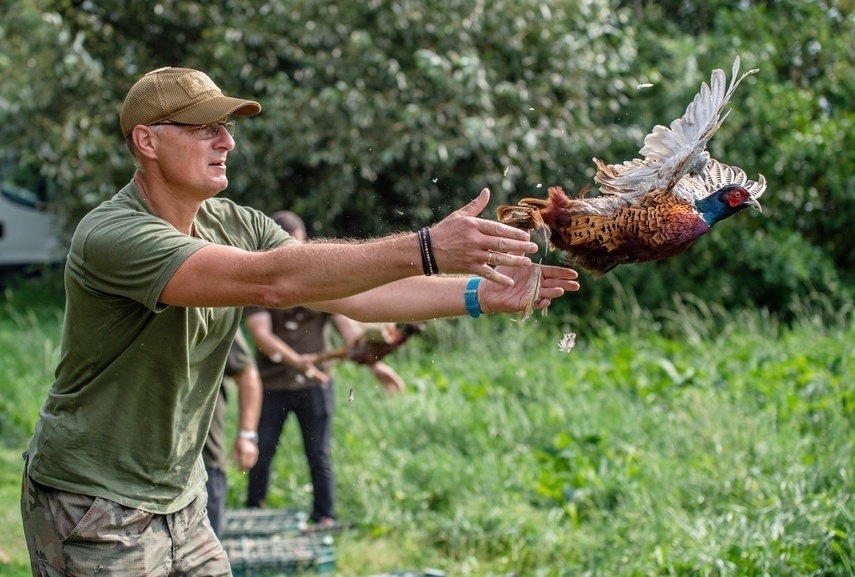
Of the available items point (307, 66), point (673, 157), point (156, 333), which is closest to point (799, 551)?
point (673, 157)

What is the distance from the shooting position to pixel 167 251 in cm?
254

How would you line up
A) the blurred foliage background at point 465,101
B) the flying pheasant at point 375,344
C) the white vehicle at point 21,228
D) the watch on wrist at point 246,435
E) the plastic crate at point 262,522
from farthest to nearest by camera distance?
the white vehicle at point 21,228 < the blurred foliage background at point 465,101 < the flying pheasant at point 375,344 < the plastic crate at point 262,522 < the watch on wrist at point 246,435

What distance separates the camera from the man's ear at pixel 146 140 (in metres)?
2.91

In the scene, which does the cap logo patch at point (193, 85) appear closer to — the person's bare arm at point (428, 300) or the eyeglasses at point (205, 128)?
the eyeglasses at point (205, 128)

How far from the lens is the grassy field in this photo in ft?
14.7

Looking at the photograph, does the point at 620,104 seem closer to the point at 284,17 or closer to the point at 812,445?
the point at 284,17

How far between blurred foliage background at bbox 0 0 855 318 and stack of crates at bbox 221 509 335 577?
2.74m

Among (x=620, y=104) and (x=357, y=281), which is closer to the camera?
(x=357, y=281)

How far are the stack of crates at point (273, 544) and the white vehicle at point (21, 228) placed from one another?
8761mm

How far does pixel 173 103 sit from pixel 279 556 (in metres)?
2.86

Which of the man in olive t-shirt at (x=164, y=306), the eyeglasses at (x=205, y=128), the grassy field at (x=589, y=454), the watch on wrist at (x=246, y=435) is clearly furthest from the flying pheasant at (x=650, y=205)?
the watch on wrist at (x=246, y=435)

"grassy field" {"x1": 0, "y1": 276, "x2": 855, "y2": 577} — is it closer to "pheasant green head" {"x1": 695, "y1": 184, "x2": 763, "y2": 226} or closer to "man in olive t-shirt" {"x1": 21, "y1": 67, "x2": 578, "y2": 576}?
"pheasant green head" {"x1": 695, "y1": 184, "x2": 763, "y2": 226}

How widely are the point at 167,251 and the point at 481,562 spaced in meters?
3.06

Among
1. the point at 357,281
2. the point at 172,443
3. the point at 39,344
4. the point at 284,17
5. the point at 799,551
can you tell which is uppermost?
the point at 284,17
